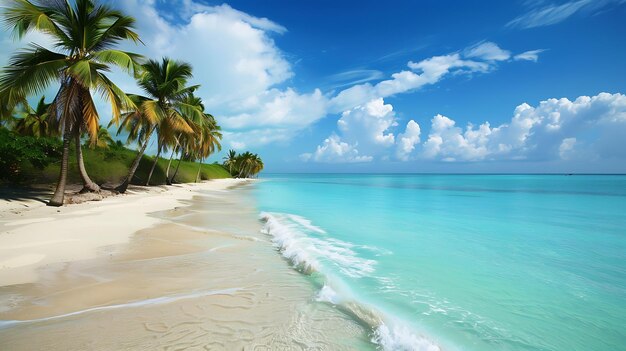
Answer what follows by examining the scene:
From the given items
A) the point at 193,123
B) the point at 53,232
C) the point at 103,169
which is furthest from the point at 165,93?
the point at 53,232

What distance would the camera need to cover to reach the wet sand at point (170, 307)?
3115 mm

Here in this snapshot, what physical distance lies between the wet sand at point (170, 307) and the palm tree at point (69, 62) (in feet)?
29.0

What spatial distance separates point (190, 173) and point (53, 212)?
3293cm

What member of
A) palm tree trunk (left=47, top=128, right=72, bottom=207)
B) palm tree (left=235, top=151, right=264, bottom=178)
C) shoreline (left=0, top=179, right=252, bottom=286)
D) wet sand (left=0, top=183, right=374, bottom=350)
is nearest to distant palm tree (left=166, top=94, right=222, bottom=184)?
palm tree trunk (left=47, top=128, right=72, bottom=207)

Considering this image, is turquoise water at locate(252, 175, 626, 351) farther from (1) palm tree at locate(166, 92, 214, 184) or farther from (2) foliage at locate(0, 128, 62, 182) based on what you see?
(1) palm tree at locate(166, 92, 214, 184)

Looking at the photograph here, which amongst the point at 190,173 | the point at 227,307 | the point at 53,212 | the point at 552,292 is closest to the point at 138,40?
the point at 53,212

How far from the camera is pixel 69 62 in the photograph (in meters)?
12.0

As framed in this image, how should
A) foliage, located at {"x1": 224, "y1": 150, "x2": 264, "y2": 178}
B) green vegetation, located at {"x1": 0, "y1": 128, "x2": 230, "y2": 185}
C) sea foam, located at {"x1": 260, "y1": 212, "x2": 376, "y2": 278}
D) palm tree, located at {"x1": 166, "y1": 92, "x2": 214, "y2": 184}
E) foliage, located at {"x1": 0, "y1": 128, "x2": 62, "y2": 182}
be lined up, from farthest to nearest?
foliage, located at {"x1": 224, "y1": 150, "x2": 264, "y2": 178}, palm tree, located at {"x1": 166, "y1": 92, "x2": 214, "y2": 184}, green vegetation, located at {"x1": 0, "y1": 128, "x2": 230, "y2": 185}, foliage, located at {"x1": 0, "y1": 128, "x2": 62, "y2": 182}, sea foam, located at {"x1": 260, "y1": 212, "x2": 376, "y2": 278}

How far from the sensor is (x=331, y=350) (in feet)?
10.2

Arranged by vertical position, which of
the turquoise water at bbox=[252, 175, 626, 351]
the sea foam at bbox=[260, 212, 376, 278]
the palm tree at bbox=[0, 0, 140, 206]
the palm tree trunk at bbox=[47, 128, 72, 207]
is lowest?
the turquoise water at bbox=[252, 175, 626, 351]

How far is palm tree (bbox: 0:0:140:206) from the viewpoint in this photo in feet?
35.1

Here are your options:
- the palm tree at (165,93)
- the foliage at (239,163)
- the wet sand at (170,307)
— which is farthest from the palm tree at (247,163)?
the wet sand at (170,307)

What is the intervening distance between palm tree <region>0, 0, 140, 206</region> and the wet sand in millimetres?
8851

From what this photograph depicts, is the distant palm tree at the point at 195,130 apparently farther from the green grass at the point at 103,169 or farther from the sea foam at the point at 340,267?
the sea foam at the point at 340,267
